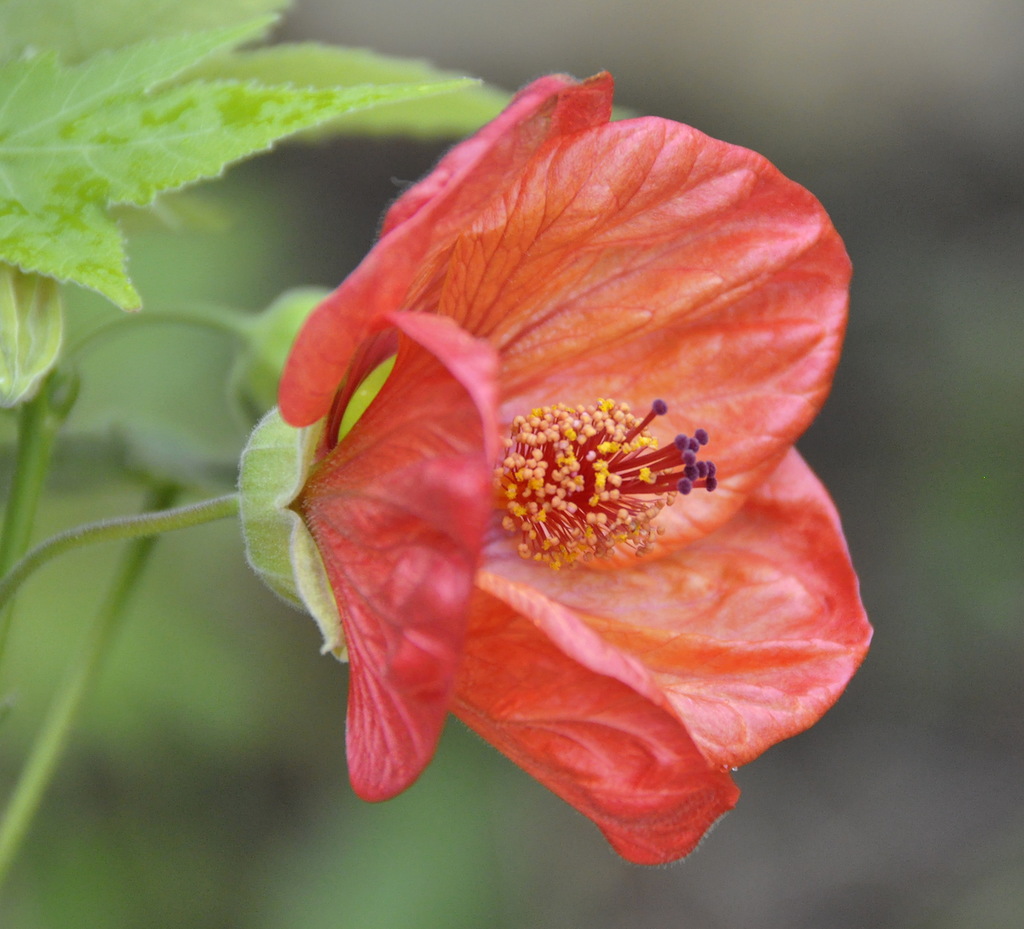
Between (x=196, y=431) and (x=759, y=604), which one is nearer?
(x=759, y=604)

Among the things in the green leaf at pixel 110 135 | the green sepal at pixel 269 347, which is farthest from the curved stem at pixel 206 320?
the green leaf at pixel 110 135

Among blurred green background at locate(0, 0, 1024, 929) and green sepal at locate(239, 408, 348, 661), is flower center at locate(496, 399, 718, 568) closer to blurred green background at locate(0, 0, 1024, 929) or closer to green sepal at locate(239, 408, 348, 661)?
green sepal at locate(239, 408, 348, 661)

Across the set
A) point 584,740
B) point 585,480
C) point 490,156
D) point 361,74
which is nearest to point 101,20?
point 361,74

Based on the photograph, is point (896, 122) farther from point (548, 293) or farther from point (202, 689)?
point (548, 293)

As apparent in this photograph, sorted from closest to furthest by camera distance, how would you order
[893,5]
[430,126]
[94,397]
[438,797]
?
[430,126]
[94,397]
[438,797]
[893,5]

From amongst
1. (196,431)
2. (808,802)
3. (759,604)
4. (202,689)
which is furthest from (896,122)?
(759,604)

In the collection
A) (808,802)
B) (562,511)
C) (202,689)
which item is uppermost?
(562,511)
